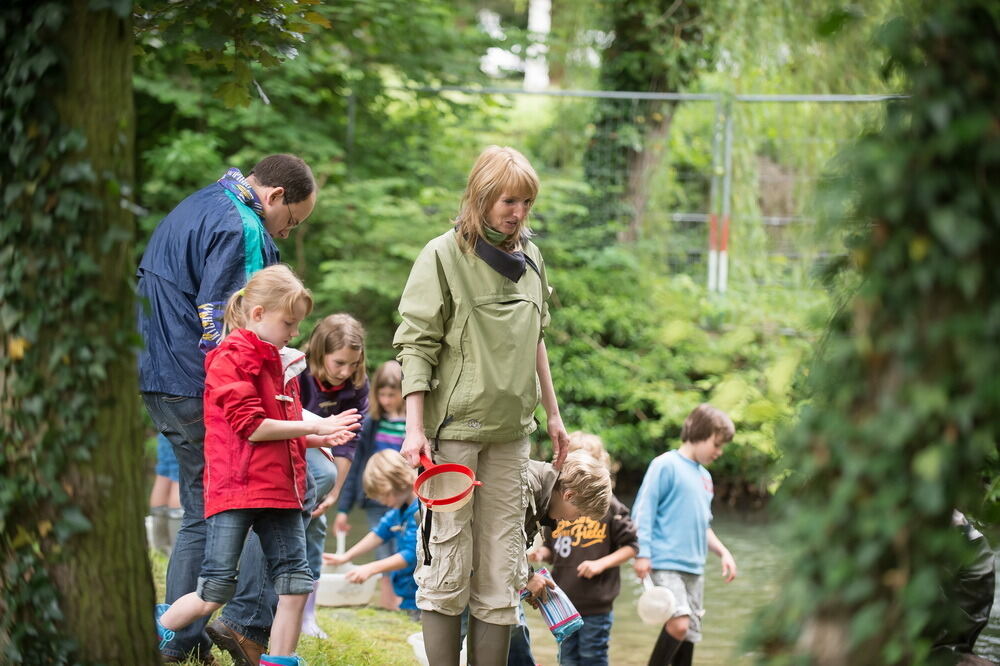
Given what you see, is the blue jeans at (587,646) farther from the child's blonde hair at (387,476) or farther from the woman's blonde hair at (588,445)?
the child's blonde hair at (387,476)

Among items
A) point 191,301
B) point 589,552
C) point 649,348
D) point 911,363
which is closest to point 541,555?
point 589,552

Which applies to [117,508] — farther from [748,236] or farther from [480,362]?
[748,236]

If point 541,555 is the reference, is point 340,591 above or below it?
below

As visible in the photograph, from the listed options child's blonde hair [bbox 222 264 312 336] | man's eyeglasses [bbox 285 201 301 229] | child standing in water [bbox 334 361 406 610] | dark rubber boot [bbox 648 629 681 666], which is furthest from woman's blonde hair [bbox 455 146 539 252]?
child standing in water [bbox 334 361 406 610]

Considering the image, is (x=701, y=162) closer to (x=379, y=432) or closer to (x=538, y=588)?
(x=379, y=432)

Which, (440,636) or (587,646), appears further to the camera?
(587,646)

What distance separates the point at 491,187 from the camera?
3.72 metres

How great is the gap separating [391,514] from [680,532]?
1433 mm

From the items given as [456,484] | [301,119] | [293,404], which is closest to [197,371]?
[293,404]

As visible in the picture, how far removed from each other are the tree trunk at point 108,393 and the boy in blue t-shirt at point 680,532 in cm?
284

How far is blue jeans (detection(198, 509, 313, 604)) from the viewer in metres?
3.71

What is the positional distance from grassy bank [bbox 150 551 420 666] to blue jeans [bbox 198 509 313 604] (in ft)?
1.83

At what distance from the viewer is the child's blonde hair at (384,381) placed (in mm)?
6633

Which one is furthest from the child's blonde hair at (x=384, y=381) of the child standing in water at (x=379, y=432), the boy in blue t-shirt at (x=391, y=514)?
the boy in blue t-shirt at (x=391, y=514)
